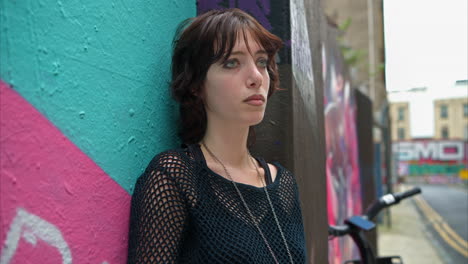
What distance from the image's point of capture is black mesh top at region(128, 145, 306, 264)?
3.30 feet

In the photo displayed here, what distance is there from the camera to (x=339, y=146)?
414cm

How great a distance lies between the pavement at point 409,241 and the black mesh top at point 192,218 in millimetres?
5624

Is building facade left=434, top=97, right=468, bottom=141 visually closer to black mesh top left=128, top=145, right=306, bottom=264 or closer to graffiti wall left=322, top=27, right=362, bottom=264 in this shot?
graffiti wall left=322, top=27, right=362, bottom=264

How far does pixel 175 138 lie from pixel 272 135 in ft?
1.27

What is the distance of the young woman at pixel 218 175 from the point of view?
40.5 inches

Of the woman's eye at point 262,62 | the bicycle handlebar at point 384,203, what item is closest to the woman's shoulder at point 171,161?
the woman's eye at point 262,62

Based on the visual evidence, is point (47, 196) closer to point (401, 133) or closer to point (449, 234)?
point (449, 234)

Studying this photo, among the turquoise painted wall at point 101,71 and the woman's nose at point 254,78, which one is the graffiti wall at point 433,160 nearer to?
the woman's nose at point 254,78

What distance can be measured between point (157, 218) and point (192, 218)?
0.31 ft

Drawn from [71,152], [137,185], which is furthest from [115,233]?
[71,152]

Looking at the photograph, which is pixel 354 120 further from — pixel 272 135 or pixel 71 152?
pixel 71 152

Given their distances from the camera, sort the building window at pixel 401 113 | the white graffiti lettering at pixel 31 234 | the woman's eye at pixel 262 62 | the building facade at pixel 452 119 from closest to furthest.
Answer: the white graffiti lettering at pixel 31 234 < the woman's eye at pixel 262 62 < the building facade at pixel 452 119 < the building window at pixel 401 113

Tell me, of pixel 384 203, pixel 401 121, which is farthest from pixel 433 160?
pixel 384 203

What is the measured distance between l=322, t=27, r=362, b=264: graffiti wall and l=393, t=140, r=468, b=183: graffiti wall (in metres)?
25.2
